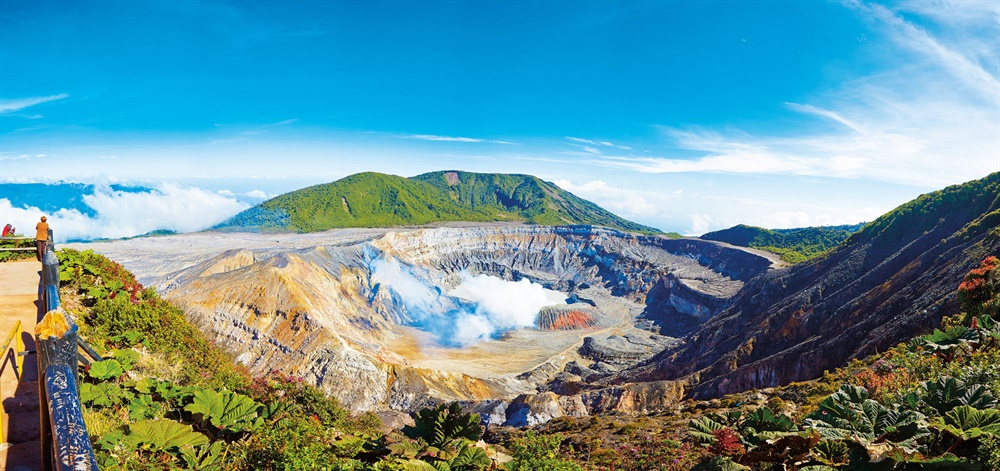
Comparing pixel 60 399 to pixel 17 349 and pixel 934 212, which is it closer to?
pixel 17 349

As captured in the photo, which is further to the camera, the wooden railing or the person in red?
the person in red

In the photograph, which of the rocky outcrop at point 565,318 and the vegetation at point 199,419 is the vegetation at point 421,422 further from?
the rocky outcrop at point 565,318

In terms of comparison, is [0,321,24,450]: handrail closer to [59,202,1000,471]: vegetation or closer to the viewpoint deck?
the viewpoint deck

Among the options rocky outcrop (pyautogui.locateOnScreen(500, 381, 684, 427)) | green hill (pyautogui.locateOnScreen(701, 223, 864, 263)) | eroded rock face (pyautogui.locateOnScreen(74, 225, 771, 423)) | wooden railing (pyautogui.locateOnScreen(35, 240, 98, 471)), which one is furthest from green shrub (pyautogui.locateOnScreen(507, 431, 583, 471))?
green hill (pyautogui.locateOnScreen(701, 223, 864, 263))

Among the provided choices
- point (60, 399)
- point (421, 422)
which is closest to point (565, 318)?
point (421, 422)

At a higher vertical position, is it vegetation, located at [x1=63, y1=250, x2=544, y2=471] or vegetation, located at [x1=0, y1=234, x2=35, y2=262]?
vegetation, located at [x1=0, y1=234, x2=35, y2=262]

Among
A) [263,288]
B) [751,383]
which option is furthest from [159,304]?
[263,288]

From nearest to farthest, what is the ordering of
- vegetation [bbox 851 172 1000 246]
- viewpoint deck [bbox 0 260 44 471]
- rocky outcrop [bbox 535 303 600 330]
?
viewpoint deck [bbox 0 260 44 471], vegetation [bbox 851 172 1000 246], rocky outcrop [bbox 535 303 600 330]

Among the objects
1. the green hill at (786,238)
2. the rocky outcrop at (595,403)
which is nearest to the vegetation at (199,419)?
the rocky outcrop at (595,403)
